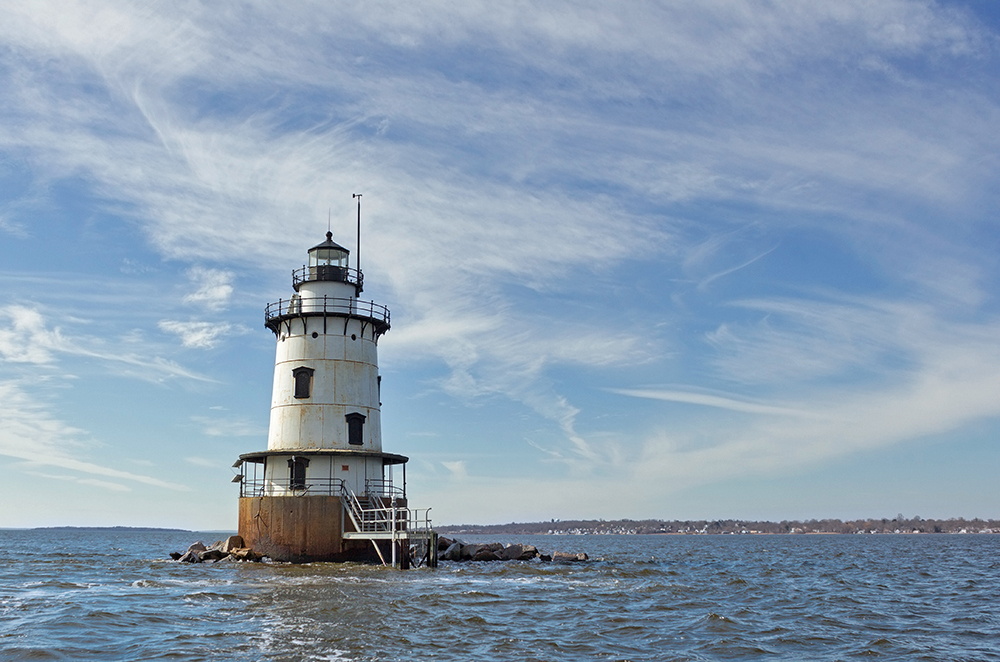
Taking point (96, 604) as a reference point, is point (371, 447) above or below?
above

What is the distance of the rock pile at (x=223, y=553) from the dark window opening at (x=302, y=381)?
6.23 m

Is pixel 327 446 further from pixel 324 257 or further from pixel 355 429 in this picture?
pixel 324 257

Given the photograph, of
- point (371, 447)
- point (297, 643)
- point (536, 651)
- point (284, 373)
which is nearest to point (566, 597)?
point (536, 651)

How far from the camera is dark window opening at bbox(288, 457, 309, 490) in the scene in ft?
112

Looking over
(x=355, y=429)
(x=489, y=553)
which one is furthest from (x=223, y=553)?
(x=489, y=553)

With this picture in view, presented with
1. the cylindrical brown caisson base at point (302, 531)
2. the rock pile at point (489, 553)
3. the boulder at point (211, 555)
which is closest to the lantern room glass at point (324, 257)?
the cylindrical brown caisson base at point (302, 531)

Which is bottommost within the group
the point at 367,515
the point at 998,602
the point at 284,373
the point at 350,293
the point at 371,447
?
the point at 998,602

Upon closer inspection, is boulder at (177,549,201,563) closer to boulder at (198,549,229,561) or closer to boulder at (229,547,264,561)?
boulder at (198,549,229,561)

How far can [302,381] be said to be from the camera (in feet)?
116

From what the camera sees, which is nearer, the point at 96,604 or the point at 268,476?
the point at 96,604

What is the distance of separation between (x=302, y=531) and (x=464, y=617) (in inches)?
526

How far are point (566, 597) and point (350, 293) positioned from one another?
56.8 feet

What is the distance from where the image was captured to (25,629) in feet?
61.0

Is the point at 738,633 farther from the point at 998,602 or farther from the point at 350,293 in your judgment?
the point at 350,293
